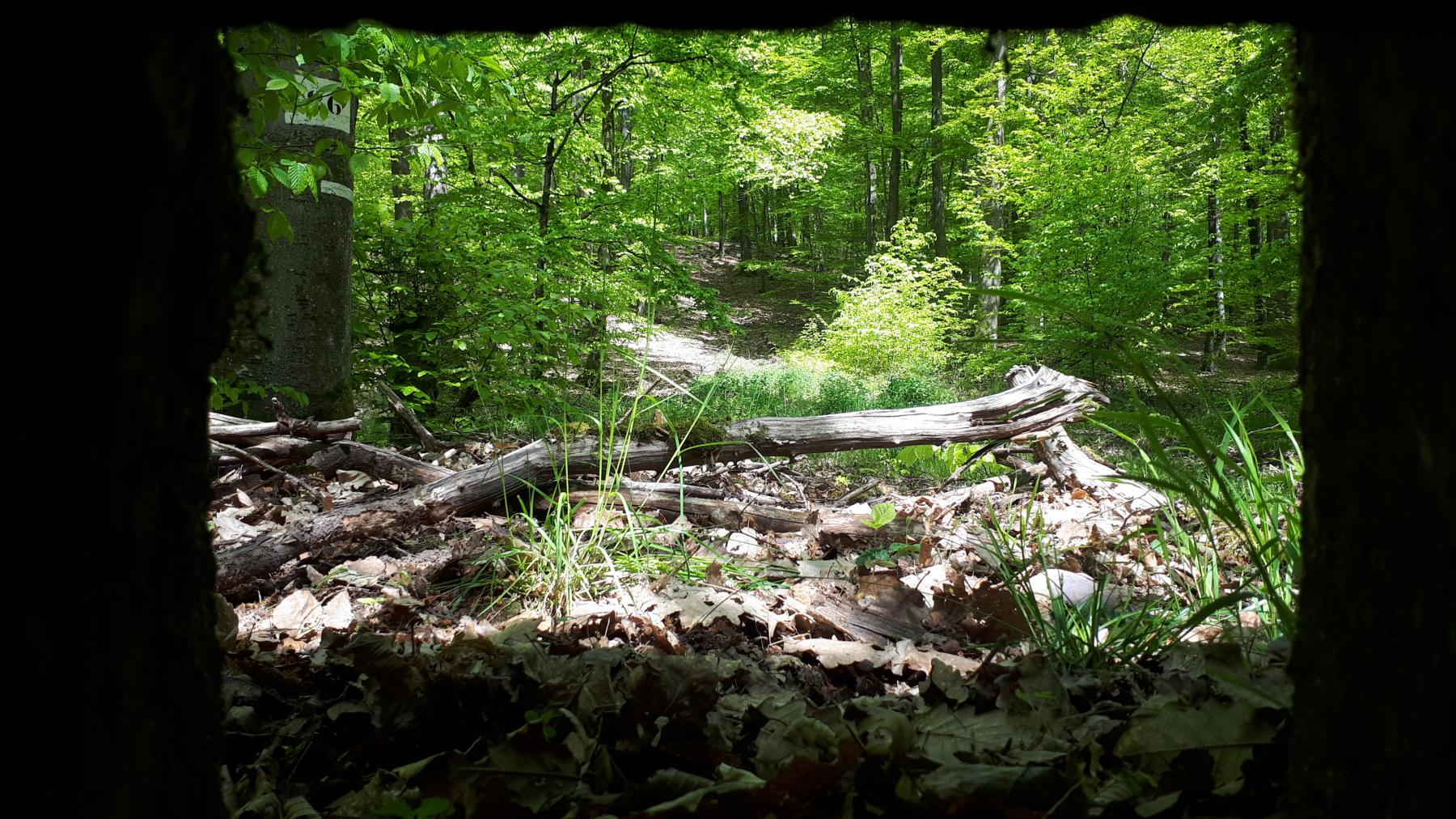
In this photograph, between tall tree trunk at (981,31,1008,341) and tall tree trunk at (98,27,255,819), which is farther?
tall tree trunk at (981,31,1008,341)

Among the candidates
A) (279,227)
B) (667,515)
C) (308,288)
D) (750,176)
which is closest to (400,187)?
(750,176)

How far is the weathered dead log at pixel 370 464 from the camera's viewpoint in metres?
4.11

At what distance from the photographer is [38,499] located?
1.90 feet

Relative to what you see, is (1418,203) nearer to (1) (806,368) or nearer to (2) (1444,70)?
(2) (1444,70)

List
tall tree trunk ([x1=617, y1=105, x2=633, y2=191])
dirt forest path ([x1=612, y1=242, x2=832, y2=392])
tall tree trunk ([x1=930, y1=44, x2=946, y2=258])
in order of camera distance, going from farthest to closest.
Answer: tall tree trunk ([x1=930, y1=44, x2=946, y2=258]) < dirt forest path ([x1=612, y1=242, x2=832, y2=392]) < tall tree trunk ([x1=617, y1=105, x2=633, y2=191])

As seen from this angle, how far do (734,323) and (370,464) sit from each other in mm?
10337

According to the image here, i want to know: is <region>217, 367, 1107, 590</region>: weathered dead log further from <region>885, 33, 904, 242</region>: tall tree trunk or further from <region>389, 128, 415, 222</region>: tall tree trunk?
<region>885, 33, 904, 242</region>: tall tree trunk

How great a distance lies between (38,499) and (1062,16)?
35.3 inches

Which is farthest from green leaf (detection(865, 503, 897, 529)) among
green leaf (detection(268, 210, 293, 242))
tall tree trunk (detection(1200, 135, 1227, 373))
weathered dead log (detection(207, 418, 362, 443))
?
tall tree trunk (detection(1200, 135, 1227, 373))

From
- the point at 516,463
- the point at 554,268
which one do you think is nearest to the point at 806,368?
the point at 554,268

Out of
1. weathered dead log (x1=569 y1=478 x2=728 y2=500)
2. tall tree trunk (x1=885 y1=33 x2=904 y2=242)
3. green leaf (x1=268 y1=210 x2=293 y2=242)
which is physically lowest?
weathered dead log (x1=569 y1=478 x2=728 y2=500)

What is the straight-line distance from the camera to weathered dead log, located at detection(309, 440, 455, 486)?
4.11 meters

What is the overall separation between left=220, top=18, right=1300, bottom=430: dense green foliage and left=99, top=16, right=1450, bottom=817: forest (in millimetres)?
60

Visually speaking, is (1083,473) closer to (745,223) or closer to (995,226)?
(995,226)
